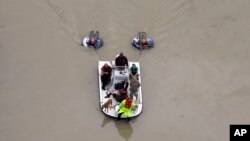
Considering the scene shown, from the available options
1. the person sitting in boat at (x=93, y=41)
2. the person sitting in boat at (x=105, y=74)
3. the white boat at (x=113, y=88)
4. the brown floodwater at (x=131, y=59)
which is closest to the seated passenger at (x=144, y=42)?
the brown floodwater at (x=131, y=59)

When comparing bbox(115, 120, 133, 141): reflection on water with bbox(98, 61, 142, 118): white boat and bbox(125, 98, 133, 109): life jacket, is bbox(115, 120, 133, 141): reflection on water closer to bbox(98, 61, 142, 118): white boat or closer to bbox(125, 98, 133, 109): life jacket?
bbox(98, 61, 142, 118): white boat

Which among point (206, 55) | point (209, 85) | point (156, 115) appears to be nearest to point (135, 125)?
point (156, 115)

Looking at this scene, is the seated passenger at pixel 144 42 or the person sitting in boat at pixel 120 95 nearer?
the person sitting in boat at pixel 120 95

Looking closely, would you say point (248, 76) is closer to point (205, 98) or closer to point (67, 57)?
point (205, 98)

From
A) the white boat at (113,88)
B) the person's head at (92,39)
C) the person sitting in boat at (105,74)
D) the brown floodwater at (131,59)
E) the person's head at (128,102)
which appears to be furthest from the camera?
the person's head at (92,39)

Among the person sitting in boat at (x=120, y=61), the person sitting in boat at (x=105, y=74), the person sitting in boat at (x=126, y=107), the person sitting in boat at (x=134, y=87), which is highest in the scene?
the person sitting in boat at (x=120, y=61)

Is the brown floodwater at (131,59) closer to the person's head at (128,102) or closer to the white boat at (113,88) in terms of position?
the white boat at (113,88)

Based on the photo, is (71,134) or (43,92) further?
(43,92)
